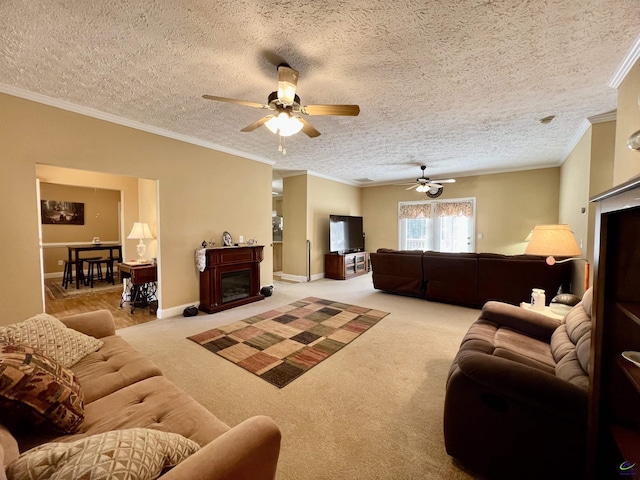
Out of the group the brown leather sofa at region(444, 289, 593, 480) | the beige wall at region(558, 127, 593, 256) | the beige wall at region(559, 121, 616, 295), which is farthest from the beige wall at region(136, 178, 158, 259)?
the beige wall at region(558, 127, 593, 256)

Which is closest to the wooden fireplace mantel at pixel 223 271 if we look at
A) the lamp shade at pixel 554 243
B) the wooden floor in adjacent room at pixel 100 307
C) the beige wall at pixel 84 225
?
the wooden floor in adjacent room at pixel 100 307

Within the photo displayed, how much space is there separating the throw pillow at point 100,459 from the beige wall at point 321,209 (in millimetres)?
5777

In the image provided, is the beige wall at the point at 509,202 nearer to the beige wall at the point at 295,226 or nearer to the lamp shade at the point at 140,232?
the beige wall at the point at 295,226

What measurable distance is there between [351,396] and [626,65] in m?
3.55

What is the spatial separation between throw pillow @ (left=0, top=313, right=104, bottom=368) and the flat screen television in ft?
17.7

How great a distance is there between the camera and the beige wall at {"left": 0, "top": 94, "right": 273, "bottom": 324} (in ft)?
8.76

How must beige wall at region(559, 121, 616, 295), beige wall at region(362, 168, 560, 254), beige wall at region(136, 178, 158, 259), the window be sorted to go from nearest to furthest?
beige wall at region(559, 121, 616, 295) → beige wall at region(136, 178, 158, 259) → beige wall at region(362, 168, 560, 254) → the window

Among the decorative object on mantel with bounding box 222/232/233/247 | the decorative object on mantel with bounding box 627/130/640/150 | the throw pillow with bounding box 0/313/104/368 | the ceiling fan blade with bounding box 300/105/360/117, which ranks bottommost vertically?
the throw pillow with bounding box 0/313/104/368

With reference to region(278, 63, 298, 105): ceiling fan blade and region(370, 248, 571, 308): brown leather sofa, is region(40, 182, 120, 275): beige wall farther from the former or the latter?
region(278, 63, 298, 105): ceiling fan blade

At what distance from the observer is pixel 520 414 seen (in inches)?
50.8

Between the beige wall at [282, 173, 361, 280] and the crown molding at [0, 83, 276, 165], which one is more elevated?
the crown molding at [0, 83, 276, 165]

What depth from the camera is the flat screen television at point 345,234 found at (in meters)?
6.81

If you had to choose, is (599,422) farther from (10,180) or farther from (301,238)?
(301,238)

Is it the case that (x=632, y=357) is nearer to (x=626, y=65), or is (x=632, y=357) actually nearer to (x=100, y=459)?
(x=100, y=459)
